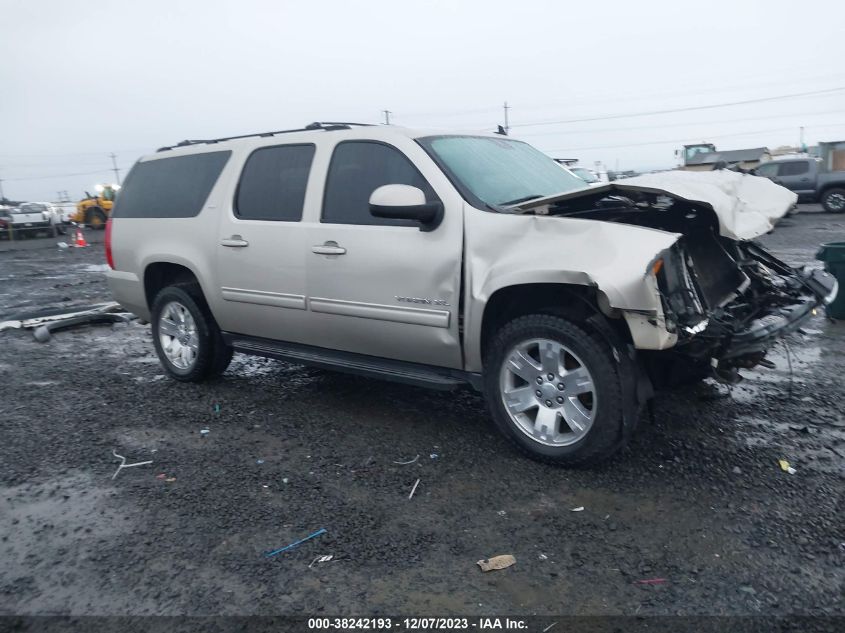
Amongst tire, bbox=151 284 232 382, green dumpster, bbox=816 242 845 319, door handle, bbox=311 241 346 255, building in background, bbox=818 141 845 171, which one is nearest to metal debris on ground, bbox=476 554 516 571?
door handle, bbox=311 241 346 255

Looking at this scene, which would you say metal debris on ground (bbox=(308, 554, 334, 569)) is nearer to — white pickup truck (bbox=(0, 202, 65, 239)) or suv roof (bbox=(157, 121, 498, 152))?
suv roof (bbox=(157, 121, 498, 152))

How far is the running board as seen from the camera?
4.05m

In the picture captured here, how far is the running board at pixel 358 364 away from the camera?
405 cm

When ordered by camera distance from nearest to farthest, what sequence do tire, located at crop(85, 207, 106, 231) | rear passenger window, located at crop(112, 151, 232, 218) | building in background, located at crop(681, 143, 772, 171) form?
rear passenger window, located at crop(112, 151, 232, 218), building in background, located at crop(681, 143, 772, 171), tire, located at crop(85, 207, 106, 231)

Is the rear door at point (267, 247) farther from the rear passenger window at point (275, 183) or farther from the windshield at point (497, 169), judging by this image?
the windshield at point (497, 169)

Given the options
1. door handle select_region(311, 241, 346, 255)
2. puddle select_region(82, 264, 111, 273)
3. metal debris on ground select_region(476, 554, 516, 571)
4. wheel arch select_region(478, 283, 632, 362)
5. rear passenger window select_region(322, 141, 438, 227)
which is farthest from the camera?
puddle select_region(82, 264, 111, 273)

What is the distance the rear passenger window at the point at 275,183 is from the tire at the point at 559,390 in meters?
1.86

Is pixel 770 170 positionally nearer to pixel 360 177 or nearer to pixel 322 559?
pixel 360 177

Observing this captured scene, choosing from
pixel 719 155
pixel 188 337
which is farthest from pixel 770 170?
pixel 188 337

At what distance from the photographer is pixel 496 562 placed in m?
2.86

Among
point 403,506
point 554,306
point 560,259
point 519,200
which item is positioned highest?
point 519,200

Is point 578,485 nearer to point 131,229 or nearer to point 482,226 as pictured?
point 482,226

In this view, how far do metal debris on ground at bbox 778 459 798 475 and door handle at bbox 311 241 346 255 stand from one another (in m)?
2.85

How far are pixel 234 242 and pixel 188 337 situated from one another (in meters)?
1.12
